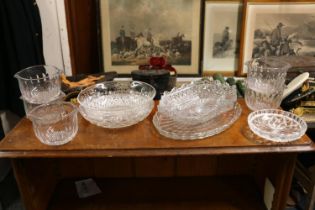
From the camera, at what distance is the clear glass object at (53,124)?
0.86m

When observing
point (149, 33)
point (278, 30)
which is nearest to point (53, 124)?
point (149, 33)

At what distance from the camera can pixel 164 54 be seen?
1598 mm

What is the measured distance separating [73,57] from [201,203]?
97 centimetres

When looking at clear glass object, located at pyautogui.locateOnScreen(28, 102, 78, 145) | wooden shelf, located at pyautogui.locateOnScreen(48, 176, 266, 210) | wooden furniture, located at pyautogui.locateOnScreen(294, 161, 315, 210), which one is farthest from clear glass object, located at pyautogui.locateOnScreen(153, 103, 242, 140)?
wooden furniture, located at pyautogui.locateOnScreen(294, 161, 315, 210)

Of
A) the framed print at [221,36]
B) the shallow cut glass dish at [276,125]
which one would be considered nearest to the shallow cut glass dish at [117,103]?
the shallow cut glass dish at [276,125]

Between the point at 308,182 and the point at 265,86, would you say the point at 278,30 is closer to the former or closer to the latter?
the point at 265,86

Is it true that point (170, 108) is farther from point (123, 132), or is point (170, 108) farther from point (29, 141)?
point (29, 141)

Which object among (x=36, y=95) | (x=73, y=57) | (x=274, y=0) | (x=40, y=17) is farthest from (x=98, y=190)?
(x=274, y=0)

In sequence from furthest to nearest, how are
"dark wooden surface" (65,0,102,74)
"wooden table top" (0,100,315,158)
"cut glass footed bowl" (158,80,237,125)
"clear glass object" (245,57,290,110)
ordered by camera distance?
1. "dark wooden surface" (65,0,102,74)
2. "clear glass object" (245,57,290,110)
3. "cut glass footed bowl" (158,80,237,125)
4. "wooden table top" (0,100,315,158)

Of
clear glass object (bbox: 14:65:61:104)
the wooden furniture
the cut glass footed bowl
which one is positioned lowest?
the wooden furniture

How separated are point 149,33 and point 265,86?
72cm

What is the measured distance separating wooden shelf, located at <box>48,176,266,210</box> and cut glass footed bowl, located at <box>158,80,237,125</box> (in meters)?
0.37

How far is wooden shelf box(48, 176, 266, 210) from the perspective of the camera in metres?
1.11

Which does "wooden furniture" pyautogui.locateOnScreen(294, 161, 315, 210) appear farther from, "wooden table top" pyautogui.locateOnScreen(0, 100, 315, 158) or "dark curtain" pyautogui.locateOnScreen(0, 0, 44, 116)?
"dark curtain" pyautogui.locateOnScreen(0, 0, 44, 116)
